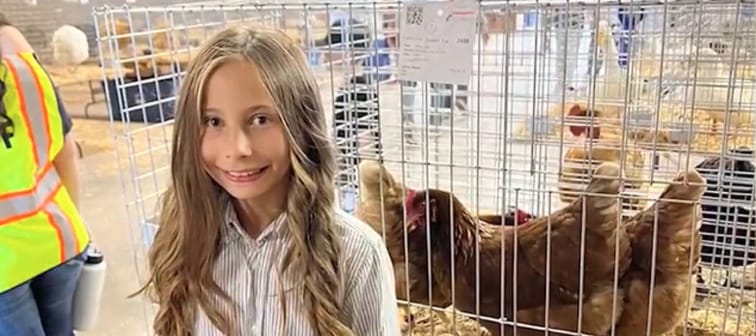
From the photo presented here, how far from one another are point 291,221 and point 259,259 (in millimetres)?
66

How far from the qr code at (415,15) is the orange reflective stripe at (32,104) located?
0.60 m

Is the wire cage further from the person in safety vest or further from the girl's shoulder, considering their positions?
the girl's shoulder

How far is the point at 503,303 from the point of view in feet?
3.76

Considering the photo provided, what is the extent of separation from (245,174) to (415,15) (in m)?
0.39

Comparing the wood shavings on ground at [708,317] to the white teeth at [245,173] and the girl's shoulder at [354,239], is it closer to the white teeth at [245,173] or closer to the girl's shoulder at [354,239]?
the girl's shoulder at [354,239]

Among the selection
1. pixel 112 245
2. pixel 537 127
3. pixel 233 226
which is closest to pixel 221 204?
pixel 233 226

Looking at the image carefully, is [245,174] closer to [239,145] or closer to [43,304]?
[239,145]

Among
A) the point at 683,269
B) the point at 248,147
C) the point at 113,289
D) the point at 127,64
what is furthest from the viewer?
the point at 113,289

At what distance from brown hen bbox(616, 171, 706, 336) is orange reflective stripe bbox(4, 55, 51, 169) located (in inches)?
38.2

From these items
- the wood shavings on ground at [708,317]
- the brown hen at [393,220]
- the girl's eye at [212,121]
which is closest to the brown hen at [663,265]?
the wood shavings on ground at [708,317]

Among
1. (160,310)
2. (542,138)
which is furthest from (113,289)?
(542,138)

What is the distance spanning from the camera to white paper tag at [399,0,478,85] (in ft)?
3.08

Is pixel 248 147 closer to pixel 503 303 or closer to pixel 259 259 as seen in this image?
pixel 259 259

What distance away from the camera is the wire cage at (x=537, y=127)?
1103 millimetres
